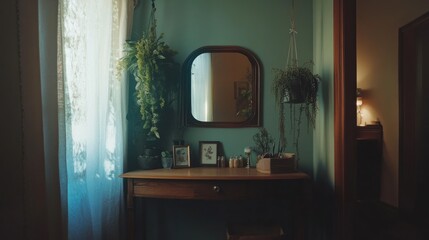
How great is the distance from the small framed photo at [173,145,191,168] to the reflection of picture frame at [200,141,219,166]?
132 mm

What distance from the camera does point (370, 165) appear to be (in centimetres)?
335

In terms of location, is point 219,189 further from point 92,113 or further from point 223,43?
point 223,43

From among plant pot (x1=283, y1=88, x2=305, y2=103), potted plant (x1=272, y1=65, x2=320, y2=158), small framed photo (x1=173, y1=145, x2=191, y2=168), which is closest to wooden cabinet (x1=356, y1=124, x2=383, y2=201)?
potted plant (x1=272, y1=65, x2=320, y2=158)

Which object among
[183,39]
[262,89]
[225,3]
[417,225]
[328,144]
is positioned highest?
[225,3]

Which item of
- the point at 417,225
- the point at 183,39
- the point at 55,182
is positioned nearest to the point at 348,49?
the point at 183,39

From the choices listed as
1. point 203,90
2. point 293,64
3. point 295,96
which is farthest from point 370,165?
point 203,90

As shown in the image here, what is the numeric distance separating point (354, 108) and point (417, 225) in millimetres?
1962

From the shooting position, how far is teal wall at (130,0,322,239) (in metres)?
2.11

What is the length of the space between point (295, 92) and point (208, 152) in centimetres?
83

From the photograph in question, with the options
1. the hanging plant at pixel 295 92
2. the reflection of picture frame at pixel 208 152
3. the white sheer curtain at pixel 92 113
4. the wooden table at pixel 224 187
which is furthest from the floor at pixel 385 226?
the white sheer curtain at pixel 92 113

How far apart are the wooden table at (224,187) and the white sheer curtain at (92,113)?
160 millimetres

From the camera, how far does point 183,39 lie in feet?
7.02

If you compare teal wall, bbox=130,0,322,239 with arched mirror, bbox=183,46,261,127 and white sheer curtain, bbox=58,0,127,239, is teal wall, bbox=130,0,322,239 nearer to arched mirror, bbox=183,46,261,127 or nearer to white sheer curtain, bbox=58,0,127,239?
arched mirror, bbox=183,46,261,127

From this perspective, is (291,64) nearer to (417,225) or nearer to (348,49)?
(348,49)
